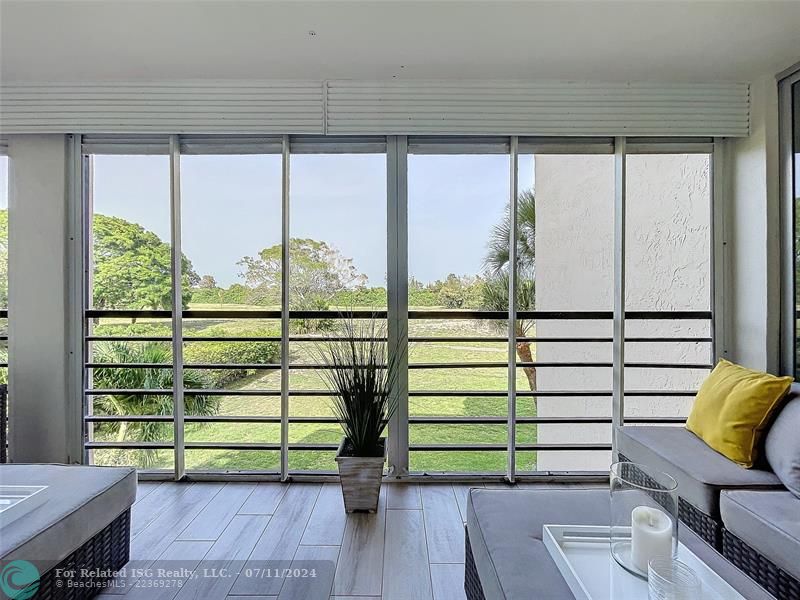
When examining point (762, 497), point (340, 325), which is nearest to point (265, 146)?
point (340, 325)

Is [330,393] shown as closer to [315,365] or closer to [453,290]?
[315,365]

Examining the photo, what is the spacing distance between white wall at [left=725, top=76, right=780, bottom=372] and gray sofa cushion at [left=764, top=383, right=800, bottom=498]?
2.52 ft

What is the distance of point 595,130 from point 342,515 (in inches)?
111

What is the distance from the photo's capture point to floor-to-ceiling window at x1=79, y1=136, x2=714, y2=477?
2.95 m

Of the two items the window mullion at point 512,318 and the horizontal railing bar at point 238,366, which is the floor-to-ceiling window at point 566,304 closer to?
the window mullion at point 512,318

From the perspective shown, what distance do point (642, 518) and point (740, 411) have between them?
128 cm

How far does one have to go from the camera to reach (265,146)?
116 inches

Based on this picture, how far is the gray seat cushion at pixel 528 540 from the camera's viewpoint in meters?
1.19

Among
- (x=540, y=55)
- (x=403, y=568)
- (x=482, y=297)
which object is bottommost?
(x=403, y=568)

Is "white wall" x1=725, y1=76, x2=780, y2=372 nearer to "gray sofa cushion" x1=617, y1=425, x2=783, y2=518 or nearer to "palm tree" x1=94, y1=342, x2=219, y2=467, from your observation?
"gray sofa cushion" x1=617, y1=425, x2=783, y2=518

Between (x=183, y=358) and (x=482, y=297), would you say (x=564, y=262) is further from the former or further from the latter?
(x=183, y=358)

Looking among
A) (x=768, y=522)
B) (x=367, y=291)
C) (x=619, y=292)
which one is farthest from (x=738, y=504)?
(x=367, y=291)

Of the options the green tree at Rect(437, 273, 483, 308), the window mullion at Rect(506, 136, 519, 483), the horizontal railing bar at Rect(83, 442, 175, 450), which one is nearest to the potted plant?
the green tree at Rect(437, 273, 483, 308)

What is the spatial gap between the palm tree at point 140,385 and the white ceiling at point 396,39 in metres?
1.77
